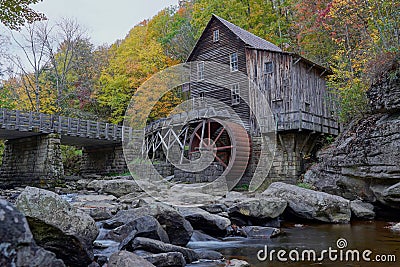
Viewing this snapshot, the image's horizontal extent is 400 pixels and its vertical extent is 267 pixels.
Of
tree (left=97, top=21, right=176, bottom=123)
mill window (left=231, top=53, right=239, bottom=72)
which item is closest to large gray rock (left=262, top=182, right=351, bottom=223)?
mill window (left=231, top=53, right=239, bottom=72)

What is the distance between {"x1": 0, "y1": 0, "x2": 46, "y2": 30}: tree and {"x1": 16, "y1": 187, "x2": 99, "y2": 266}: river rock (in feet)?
22.1

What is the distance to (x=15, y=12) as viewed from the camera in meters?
8.88

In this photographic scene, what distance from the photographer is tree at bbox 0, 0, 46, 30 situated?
8586mm

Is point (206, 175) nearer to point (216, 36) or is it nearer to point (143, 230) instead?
point (216, 36)

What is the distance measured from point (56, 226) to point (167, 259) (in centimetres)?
135

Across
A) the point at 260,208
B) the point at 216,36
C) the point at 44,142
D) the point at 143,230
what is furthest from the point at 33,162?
the point at 143,230

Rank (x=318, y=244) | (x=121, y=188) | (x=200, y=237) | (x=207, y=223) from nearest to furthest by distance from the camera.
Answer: (x=318, y=244) < (x=200, y=237) < (x=207, y=223) < (x=121, y=188)

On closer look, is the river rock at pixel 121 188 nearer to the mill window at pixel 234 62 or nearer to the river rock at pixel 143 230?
the river rock at pixel 143 230

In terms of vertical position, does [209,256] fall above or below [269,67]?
below

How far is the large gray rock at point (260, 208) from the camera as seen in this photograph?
7.57 metres

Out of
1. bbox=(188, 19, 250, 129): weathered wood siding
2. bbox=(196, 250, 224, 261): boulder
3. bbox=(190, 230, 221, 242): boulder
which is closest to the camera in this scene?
bbox=(196, 250, 224, 261): boulder

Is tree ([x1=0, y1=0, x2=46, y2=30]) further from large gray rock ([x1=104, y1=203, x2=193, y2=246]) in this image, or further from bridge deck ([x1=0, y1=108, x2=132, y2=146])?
bridge deck ([x1=0, y1=108, x2=132, y2=146])

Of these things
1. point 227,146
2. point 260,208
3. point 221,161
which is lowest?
point 260,208

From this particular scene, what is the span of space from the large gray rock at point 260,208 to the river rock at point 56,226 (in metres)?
4.37
